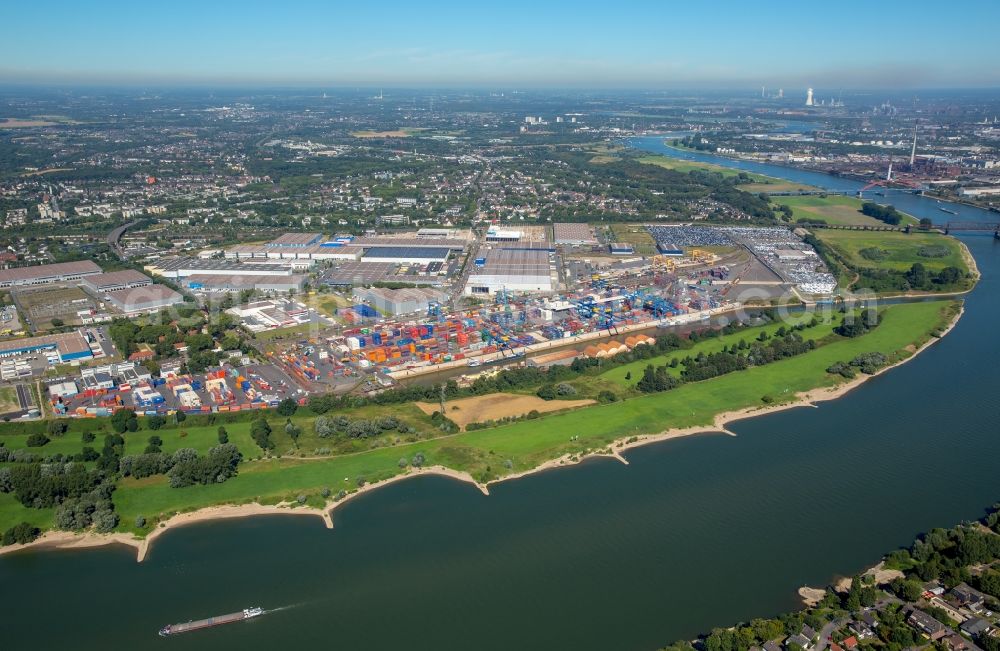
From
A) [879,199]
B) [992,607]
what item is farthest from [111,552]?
[879,199]

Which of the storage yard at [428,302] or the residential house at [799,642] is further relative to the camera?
the storage yard at [428,302]

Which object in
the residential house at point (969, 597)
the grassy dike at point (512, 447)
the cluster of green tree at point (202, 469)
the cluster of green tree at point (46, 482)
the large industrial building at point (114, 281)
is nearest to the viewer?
the residential house at point (969, 597)

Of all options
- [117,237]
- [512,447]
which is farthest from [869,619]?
[117,237]

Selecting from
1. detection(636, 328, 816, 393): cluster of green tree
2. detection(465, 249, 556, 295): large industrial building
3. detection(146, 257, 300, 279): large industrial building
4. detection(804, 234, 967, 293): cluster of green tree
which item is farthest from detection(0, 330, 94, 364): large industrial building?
detection(804, 234, 967, 293): cluster of green tree

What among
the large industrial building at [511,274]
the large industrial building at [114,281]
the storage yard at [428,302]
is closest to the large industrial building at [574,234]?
the storage yard at [428,302]

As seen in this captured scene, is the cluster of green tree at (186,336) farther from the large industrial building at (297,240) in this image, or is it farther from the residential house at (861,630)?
the residential house at (861,630)

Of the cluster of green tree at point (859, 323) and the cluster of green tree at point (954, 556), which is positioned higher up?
the cluster of green tree at point (859, 323)

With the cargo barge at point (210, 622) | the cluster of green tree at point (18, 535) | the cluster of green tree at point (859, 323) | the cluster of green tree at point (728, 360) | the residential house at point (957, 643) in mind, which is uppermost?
the cluster of green tree at point (859, 323)

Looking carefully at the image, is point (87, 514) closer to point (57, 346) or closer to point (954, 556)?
point (57, 346)
